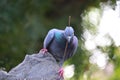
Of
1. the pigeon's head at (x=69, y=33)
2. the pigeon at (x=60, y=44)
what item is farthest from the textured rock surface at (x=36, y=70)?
the pigeon's head at (x=69, y=33)

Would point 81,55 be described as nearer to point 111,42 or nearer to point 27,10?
point 111,42

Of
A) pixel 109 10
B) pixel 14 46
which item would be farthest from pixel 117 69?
pixel 14 46

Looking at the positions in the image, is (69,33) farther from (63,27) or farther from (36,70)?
(63,27)

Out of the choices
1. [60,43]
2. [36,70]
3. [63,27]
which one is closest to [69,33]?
[60,43]

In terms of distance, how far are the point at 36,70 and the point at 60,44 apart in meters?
0.20

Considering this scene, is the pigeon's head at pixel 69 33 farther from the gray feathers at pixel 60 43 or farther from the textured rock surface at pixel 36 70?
the textured rock surface at pixel 36 70

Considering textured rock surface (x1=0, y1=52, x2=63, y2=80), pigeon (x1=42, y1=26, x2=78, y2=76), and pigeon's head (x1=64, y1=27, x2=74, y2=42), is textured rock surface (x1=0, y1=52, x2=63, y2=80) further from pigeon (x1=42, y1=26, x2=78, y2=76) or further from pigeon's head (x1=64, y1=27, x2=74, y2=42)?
pigeon's head (x1=64, y1=27, x2=74, y2=42)

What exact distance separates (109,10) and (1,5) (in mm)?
1942

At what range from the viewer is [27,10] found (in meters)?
7.86

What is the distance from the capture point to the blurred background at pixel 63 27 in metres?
6.11

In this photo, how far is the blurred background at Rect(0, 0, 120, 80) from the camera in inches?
240

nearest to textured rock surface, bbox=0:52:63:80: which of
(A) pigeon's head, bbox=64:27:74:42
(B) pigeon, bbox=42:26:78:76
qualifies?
(B) pigeon, bbox=42:26:78:76

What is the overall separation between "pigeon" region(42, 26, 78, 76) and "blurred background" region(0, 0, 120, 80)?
1.47 metres

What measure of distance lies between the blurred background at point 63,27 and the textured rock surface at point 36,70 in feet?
4.97
